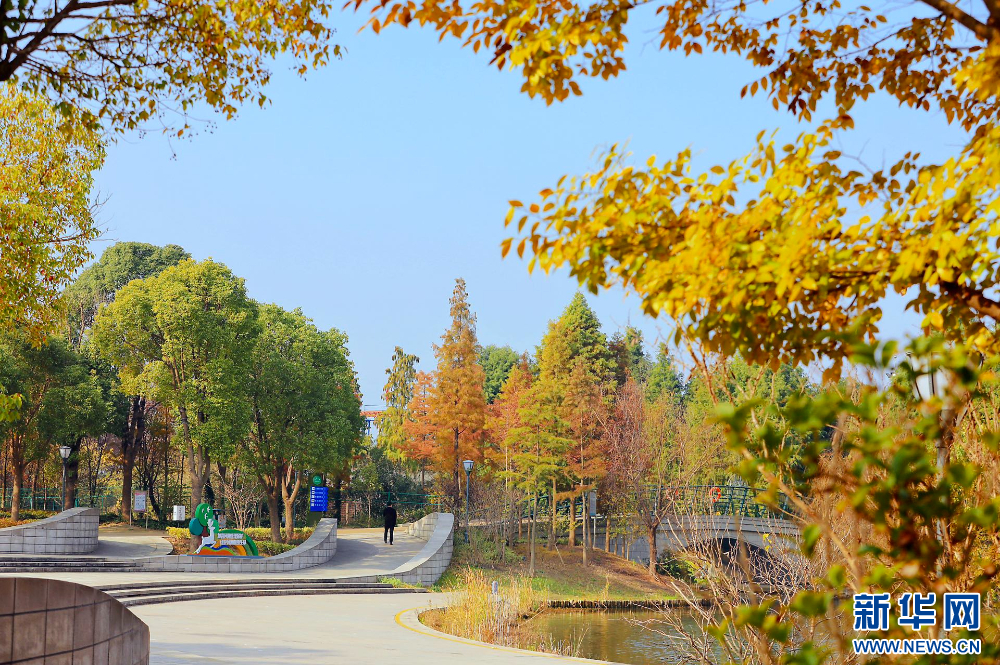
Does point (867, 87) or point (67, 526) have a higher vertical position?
point (867, 87)

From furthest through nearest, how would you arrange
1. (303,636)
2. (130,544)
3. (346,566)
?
1. (130,544)
2. (346,566)
3. (303,636)

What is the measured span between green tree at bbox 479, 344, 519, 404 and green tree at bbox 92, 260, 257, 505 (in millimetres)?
43505

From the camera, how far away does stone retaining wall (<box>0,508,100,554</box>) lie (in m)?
24.8

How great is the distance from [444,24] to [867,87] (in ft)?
7.95

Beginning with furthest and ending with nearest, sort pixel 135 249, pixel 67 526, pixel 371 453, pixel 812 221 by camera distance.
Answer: pixel 371 453
pixel 135 249
pixel 67 526
pixel 812 221

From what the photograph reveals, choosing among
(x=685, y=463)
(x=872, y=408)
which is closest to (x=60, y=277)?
(x=872, y=408)

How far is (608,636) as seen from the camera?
1986cm

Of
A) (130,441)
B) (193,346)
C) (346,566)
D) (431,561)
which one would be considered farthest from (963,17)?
(130,441)

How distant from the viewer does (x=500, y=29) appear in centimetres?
402

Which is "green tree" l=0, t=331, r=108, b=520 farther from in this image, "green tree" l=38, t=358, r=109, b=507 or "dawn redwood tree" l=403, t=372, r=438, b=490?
"dawn redwood tree" l=403, t=372, r=438, b=490

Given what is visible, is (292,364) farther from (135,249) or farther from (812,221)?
(812,221)

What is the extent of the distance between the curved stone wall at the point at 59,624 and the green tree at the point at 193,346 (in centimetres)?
1853

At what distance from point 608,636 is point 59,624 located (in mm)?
14340

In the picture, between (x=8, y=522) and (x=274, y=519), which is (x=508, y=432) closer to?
(x=274, y=519)
